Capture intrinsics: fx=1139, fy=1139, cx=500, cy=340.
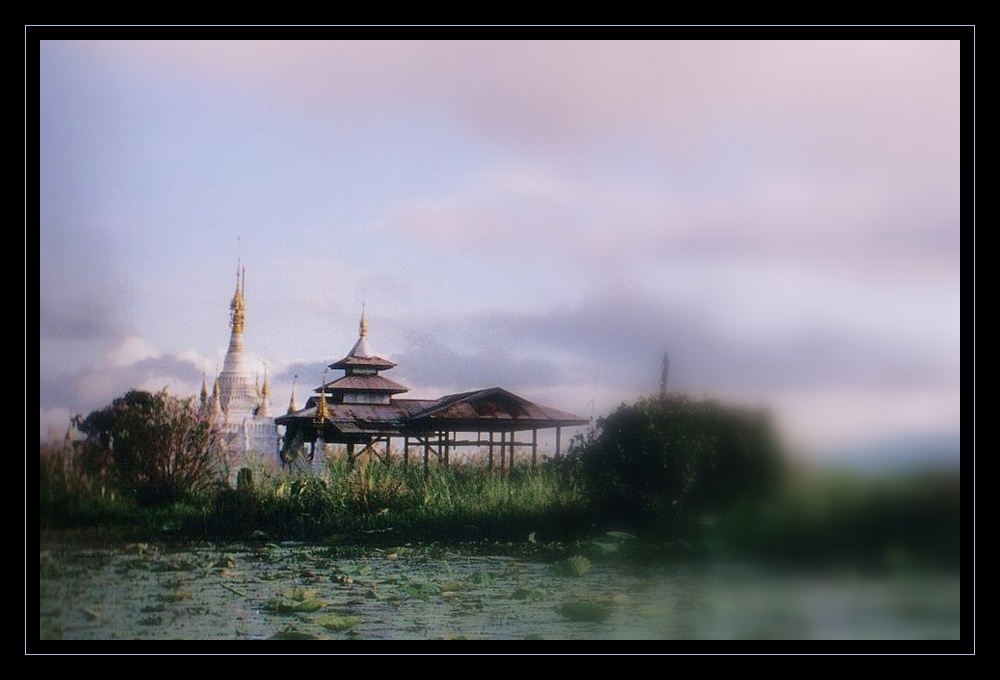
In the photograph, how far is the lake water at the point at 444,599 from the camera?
18.5 feet

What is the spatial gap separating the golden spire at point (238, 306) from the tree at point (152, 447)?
49 cm

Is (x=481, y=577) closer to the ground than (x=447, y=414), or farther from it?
closer to the ground

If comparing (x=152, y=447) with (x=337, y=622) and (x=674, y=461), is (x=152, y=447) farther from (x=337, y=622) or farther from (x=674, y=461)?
(x=674, y=461)

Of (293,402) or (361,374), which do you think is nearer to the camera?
(361,374)

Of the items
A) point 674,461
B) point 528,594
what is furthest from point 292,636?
point 674,461

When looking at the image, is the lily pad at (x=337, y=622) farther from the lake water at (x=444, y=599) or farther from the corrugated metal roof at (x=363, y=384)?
the corrugated metal roof at (x=363, y=384)

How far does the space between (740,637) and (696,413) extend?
3.84 feet

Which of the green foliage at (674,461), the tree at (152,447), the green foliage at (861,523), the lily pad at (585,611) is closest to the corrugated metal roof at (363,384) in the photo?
the tree at (152,447)

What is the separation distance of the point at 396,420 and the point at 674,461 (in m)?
1.54

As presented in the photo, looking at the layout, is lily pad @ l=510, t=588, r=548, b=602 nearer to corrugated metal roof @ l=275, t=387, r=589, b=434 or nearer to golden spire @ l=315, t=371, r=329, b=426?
corrugated metal roof @ l=275, t=387, r=589, b=434

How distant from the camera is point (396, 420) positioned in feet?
20.6
